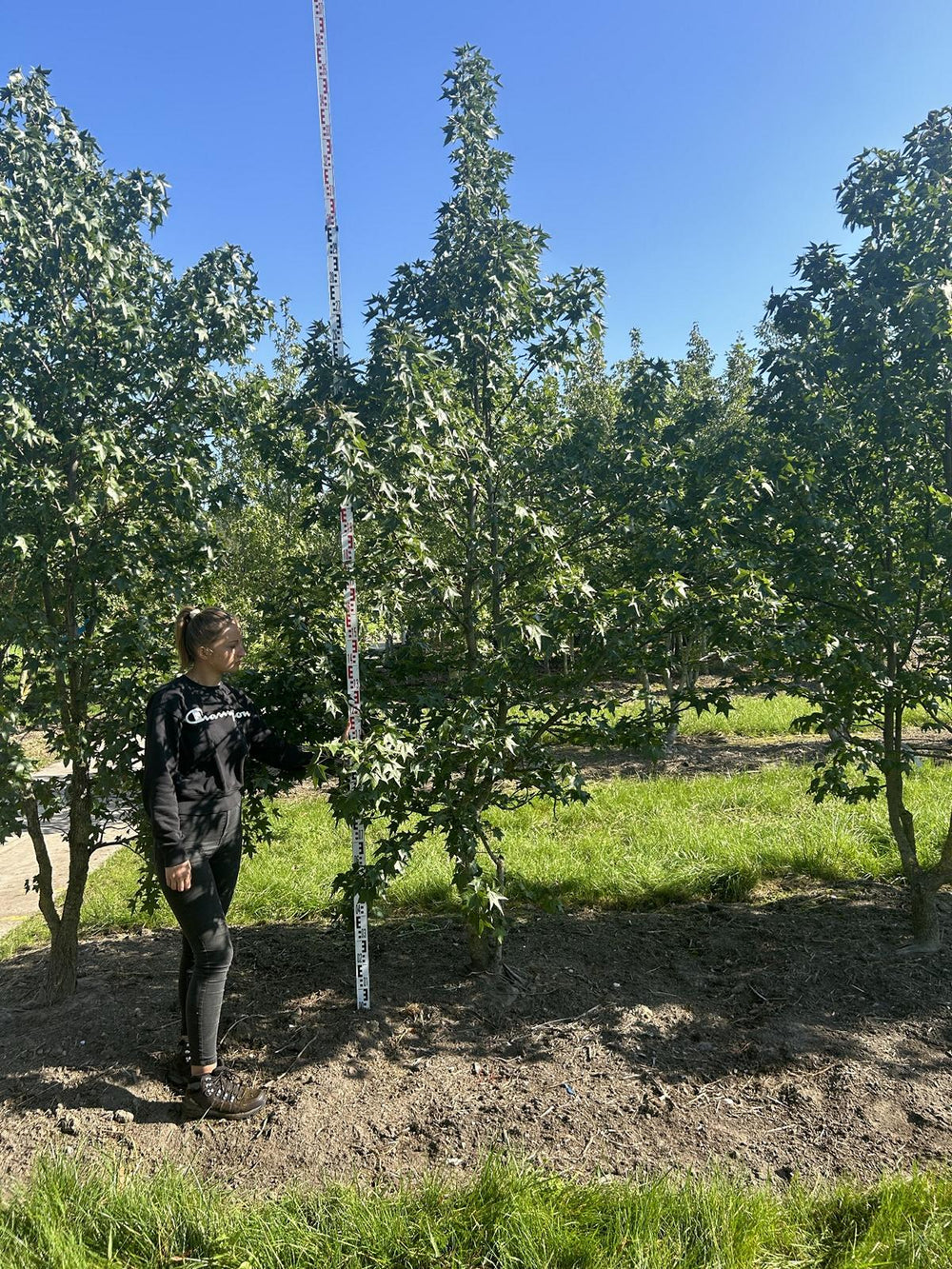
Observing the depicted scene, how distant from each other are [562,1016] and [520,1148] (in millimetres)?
896

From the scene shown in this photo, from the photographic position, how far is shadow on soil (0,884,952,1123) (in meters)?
3.38

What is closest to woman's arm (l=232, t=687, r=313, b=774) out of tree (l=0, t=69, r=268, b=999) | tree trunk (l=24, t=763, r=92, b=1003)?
tree (l=0, t=69, r=268, b=999)

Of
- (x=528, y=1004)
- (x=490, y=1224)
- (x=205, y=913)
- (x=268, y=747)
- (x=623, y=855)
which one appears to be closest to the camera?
(x=490, y=1224)

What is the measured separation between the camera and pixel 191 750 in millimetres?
3102

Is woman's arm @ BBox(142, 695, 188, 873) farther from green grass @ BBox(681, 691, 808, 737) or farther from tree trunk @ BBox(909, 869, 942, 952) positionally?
green grass @ BBox(681, 691, 808, 737)

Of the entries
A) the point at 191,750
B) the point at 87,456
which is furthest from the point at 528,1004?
the point at 87,456

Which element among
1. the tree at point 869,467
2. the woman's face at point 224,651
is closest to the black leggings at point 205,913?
the woman's face at point 224,651

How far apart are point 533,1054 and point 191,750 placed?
6.16ft

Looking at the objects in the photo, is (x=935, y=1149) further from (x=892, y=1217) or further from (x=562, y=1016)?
(x=562, y=1016)

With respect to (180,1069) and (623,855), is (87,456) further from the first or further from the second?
(623,855)

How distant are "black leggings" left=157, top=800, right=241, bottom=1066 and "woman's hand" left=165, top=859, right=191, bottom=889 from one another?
0.03 meters

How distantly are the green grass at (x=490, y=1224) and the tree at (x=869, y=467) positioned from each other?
6.92 ft

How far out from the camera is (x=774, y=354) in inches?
166

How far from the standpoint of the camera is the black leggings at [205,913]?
9.93 ft
